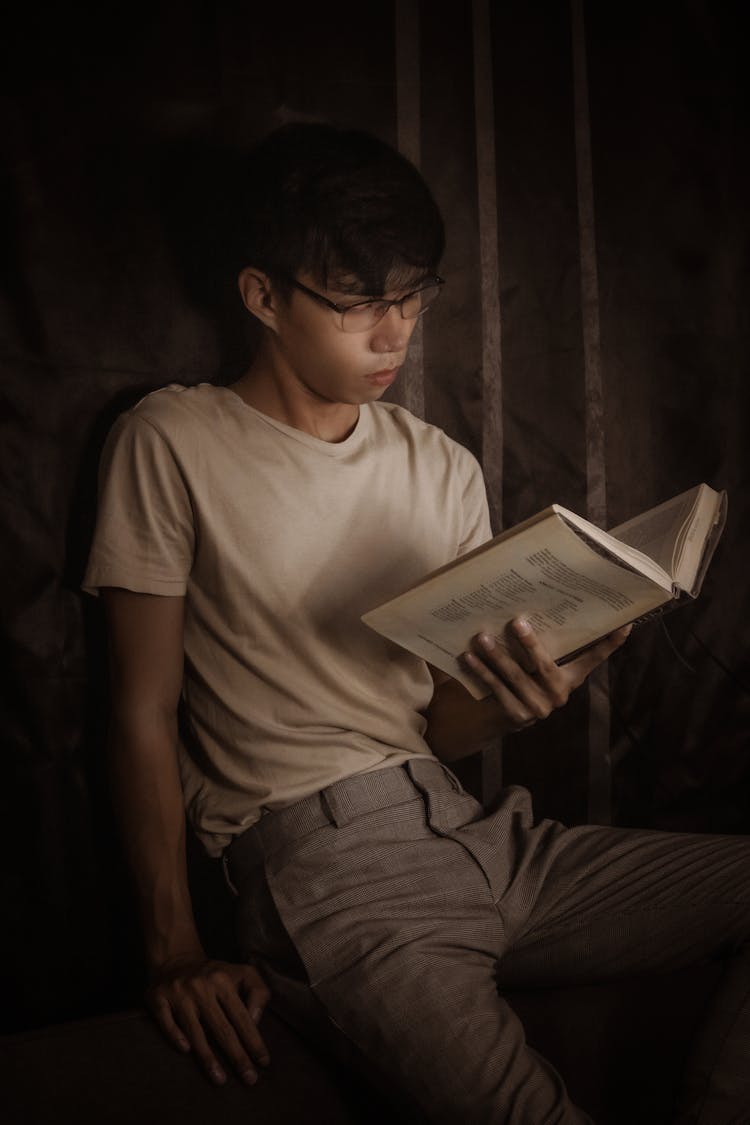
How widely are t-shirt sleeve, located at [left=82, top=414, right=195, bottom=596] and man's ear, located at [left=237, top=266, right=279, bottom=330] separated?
0.62ft

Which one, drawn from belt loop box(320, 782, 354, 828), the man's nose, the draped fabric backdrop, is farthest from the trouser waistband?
the man's nose

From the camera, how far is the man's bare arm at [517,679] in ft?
3.28

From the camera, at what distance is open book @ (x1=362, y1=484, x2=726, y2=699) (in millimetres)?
867

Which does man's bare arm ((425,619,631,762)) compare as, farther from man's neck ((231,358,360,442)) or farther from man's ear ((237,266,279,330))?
man's ear ((237,266,279,330))

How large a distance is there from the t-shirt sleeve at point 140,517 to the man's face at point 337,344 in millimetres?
189

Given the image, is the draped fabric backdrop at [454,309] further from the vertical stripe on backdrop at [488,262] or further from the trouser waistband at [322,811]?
the trouser waistband at [322,811]

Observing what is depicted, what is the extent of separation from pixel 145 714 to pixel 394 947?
→ 1.18 ft

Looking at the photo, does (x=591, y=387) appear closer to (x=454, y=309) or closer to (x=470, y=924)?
(x=454, y=309)


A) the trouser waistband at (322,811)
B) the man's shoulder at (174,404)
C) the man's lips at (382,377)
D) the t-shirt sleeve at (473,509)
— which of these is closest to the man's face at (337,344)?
the man's lips at (382,377)

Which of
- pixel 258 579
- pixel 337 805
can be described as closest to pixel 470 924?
pixel 337 805

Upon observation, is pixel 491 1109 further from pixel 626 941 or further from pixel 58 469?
pixel 58 469

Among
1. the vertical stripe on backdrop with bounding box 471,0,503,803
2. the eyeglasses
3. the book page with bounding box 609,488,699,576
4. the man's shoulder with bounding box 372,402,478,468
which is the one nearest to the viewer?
the book page with bounding box 609,488,699,576

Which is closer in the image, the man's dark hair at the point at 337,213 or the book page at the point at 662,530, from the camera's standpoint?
the book page at the point at 662,530

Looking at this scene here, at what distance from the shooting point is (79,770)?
3.91ft
